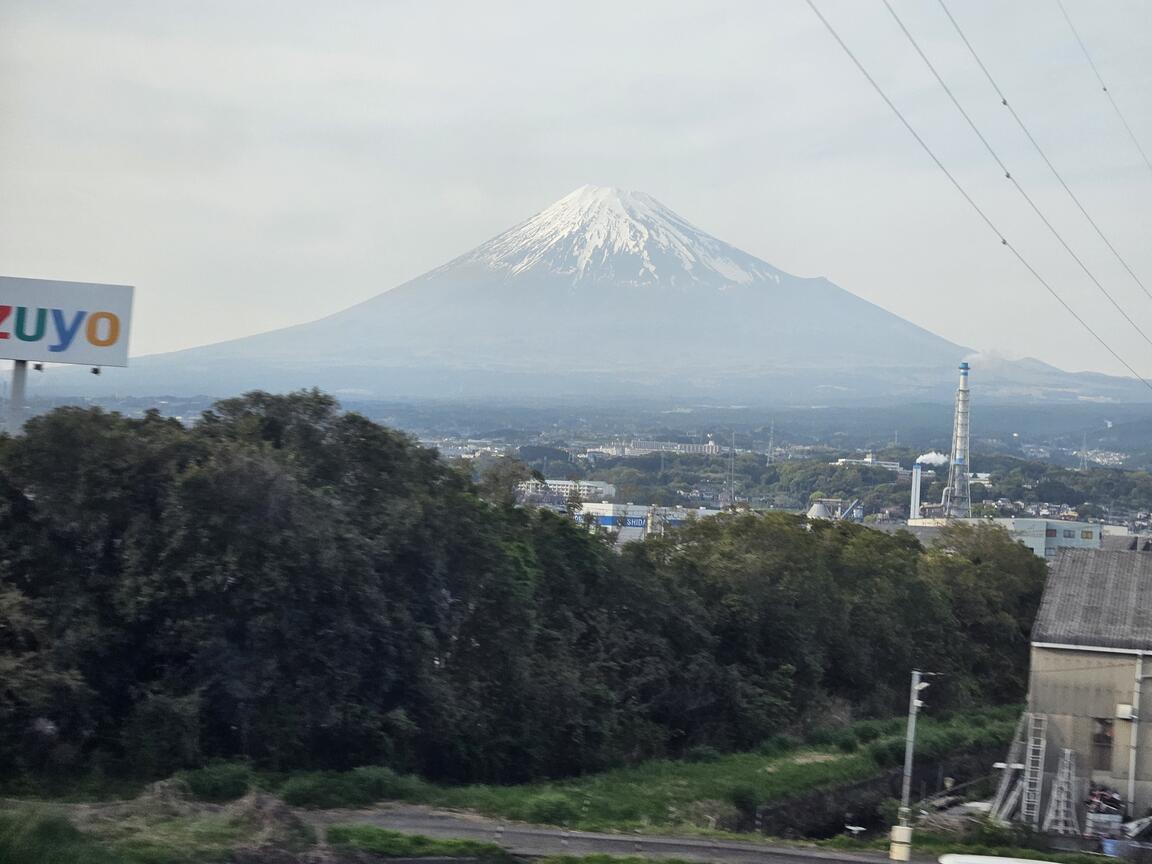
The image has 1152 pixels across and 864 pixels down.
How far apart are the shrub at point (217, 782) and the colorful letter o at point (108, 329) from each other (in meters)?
7.40

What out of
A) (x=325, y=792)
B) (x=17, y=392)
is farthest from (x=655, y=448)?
(x=325, y=792)

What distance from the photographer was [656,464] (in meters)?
148

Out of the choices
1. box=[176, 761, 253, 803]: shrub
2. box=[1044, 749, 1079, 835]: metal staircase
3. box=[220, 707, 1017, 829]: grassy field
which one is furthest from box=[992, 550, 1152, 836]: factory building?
box=[176, 761, 253, 803]: shrub

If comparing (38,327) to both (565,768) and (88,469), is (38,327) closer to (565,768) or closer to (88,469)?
(88,469)

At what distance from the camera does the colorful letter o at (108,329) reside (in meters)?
22.2

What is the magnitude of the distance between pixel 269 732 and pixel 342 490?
4872mm

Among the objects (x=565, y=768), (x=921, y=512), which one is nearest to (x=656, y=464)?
(x=921, y=512)

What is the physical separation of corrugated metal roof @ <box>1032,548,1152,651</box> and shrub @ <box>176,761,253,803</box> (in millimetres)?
14572

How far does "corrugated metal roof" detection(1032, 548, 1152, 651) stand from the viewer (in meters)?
24.8

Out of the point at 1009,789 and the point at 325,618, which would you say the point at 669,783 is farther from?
the point at 325,618

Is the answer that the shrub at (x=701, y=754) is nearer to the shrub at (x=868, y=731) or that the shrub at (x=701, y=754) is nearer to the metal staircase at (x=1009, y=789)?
the shrub at (x=868, y=731)

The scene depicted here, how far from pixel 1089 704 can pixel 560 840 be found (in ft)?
38.4

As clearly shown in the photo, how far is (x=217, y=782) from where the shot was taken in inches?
699

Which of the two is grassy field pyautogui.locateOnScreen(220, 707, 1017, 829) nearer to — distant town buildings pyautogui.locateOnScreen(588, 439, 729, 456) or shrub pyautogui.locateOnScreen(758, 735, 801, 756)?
shrub pyautogui.locateOnScreen(758, 735, 801, 756)
